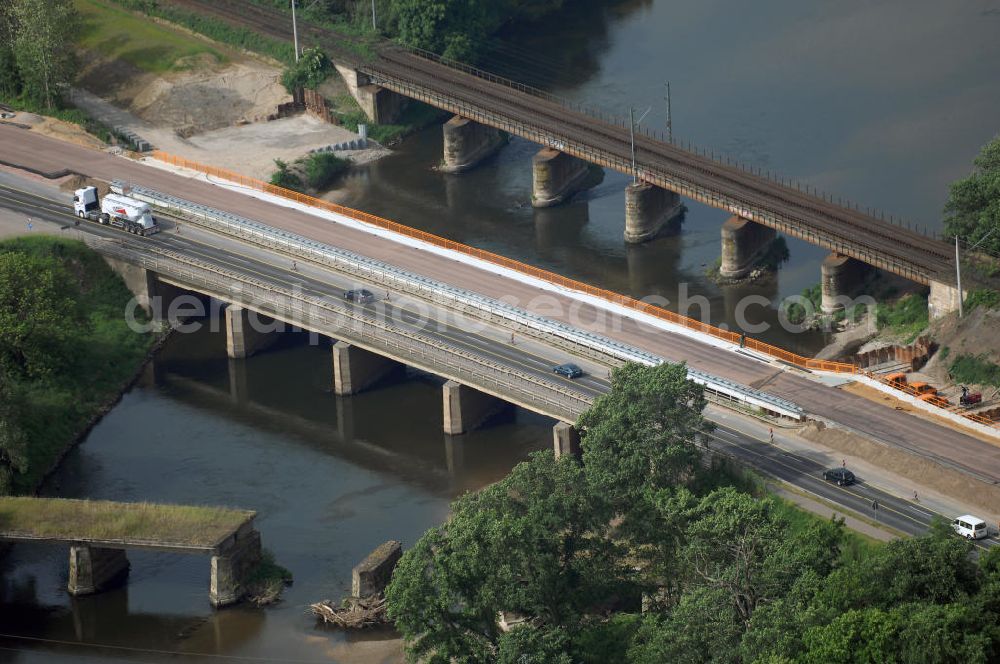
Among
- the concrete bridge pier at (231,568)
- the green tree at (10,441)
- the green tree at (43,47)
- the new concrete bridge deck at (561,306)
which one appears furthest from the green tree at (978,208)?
the green tree at (43,47)

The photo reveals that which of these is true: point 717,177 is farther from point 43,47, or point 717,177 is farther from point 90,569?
point 90,569

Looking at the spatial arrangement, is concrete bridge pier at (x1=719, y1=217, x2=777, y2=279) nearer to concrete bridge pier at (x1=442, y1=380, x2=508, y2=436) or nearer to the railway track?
the railway track

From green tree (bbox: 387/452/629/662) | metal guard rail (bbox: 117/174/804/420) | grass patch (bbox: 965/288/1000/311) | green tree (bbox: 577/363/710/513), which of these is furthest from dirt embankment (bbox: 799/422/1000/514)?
green tree (bbox: 387/452/629/662)

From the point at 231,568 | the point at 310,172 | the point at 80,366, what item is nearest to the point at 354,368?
the point at 80,366

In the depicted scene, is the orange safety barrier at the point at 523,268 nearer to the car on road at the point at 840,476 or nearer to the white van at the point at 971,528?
the car on road at the point at 840,476

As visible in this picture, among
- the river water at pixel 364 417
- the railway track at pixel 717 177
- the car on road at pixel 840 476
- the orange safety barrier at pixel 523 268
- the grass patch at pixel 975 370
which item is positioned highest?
the railway track at pixel 717 177

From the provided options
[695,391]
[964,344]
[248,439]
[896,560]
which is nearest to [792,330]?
[964,344]
